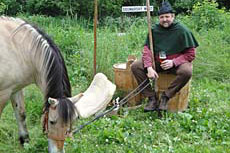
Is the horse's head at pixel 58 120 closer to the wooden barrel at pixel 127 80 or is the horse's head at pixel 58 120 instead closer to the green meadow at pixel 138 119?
the green meadow at pixel 138 119

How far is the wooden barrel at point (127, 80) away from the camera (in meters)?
4.77

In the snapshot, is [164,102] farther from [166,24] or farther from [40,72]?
[40,72]

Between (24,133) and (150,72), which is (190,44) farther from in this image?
(24,133)

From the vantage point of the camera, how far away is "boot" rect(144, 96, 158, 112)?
4324 mm

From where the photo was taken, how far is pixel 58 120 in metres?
3.04

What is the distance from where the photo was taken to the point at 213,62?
19.1 ft

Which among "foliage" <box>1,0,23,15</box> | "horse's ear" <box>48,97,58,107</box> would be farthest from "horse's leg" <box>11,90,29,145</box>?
"foliage" <box>1,0,23,15</box>

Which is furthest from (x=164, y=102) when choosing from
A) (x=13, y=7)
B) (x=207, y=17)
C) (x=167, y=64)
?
(x=13, y=7)

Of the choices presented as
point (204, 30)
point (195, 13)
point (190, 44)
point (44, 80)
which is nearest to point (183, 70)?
point (190, 44)

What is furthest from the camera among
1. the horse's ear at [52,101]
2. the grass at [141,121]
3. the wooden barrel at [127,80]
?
the wooden barrel at [127,80]

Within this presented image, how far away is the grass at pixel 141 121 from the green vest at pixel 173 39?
2.69 ft

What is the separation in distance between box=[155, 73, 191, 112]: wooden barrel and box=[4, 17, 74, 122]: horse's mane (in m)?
1.59

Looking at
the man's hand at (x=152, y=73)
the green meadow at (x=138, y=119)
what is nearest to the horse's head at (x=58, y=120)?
the green meadow at (x=138, y=119)

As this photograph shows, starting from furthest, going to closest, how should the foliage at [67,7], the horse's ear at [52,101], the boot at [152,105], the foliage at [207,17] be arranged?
the foliage at [67,7] < the foliage at [207,17] < the boot at [152,105] < the horse's ear at [52,101]
